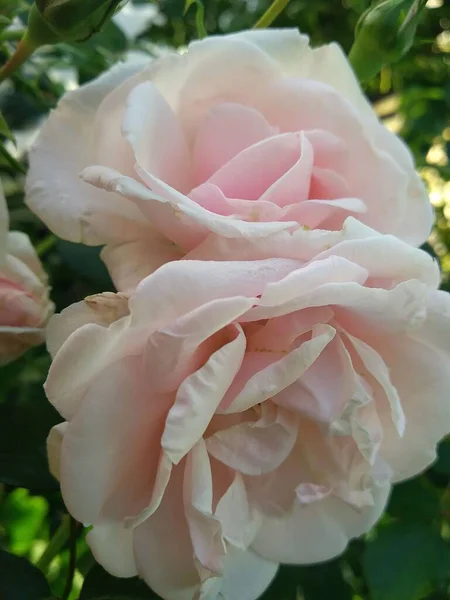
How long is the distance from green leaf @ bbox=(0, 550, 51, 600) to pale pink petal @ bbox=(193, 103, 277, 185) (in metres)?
0.23

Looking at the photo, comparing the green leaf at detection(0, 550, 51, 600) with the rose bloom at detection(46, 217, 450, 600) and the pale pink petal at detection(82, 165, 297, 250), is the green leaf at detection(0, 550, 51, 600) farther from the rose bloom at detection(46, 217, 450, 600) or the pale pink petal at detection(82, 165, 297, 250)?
the pale pink petal at detection(82, 165, 297, 250)

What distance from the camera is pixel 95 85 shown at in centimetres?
31

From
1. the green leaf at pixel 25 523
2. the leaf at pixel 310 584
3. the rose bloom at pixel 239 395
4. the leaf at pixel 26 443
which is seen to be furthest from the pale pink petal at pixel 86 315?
the green leaf at pixel 25 523

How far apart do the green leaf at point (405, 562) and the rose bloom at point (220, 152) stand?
0.28 metres

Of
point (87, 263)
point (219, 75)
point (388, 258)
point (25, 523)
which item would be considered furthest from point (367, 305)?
point (25, 523)

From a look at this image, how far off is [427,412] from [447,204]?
21.3 inches

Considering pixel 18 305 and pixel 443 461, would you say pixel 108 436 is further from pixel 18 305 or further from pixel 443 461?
pixel 443 461

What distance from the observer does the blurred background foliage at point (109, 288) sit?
38 centimetres

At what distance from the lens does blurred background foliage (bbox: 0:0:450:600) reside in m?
0.38

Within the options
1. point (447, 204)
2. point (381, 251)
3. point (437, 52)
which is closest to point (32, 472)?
point (381, 251)

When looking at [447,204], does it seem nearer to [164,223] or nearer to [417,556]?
[417,556]

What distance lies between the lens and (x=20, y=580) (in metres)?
0.35

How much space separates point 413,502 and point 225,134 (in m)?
0.35

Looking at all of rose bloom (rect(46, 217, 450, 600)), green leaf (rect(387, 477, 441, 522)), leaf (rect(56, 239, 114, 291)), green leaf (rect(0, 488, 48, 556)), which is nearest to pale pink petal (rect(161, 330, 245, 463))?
rose bloom (rect(46, 217, 450, 600))
